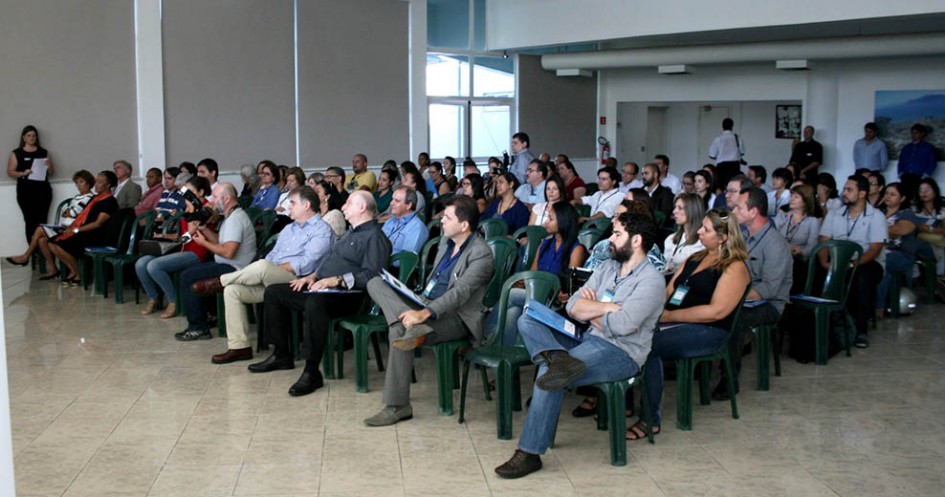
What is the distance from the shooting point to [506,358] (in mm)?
4438

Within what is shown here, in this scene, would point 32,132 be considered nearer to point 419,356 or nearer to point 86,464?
point 419,356

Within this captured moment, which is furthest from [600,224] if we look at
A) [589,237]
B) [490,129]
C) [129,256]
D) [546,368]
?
[490,129]

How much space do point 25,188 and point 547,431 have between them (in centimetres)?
871

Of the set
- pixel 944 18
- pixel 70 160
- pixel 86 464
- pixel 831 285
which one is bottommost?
pixel 86 464

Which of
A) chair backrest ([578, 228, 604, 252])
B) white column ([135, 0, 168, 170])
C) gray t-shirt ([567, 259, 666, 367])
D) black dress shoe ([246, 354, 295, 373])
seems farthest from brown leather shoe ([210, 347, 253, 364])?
white column ([135, 0, 168, 170])

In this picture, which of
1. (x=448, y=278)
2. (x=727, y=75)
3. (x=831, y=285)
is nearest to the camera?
(x=448, y=278)

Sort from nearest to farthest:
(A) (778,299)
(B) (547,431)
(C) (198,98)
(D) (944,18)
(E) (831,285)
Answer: (B) (547,431) → (A) (778,299) → (E) (831,285) → (D) (944,18) → (C) (198,98)

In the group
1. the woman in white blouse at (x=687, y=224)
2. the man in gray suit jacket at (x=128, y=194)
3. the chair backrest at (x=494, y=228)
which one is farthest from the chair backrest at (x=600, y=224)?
the man in gray suit jacket at (x=128, y=194)

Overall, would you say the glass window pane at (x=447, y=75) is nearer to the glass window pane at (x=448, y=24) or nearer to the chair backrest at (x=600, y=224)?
the glass window pane at (x=448, y=24)

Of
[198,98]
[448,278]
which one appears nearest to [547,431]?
[448,278]

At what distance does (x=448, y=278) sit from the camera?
16.4ft

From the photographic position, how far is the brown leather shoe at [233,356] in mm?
5910

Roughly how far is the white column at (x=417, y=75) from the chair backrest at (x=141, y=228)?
716 centimetres

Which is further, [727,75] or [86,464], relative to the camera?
[727,75]
